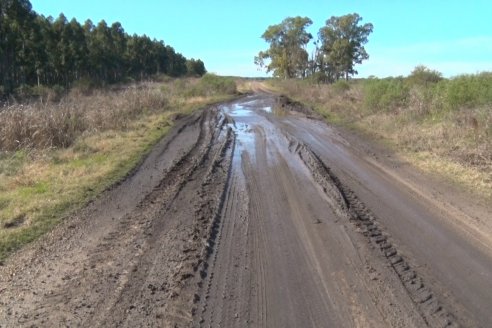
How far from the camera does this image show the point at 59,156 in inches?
481

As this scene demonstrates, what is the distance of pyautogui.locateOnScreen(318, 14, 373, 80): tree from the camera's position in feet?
210

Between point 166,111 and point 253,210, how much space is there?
19.6 metres

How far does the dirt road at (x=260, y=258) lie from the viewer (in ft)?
14.2

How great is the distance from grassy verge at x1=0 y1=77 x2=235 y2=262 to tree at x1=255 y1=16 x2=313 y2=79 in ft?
184

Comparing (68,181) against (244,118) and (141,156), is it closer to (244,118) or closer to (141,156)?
(141,156)

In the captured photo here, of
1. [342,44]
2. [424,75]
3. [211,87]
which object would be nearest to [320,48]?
[342,44]

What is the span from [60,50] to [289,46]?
40.3m

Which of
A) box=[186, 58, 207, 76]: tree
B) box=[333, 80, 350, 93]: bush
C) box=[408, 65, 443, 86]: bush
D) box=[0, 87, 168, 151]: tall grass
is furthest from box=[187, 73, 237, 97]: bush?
box=[186, 58, 207, 76]: tree

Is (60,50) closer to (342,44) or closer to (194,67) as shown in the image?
(342,44)

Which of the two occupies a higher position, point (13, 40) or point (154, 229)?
point (13, 40)

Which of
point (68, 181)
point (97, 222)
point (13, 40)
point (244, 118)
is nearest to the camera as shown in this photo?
point (97, 222)

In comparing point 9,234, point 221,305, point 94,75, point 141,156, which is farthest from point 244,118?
point 94,75

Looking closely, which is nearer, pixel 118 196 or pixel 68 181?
pixel 118 196

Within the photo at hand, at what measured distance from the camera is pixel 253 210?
7.57m
